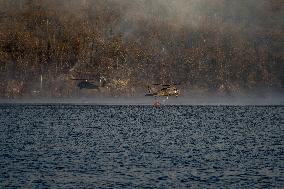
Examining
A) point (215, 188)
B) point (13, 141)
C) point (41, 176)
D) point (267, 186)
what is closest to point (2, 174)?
point (41, 176)

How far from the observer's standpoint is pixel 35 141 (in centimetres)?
7588

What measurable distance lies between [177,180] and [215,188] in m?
4.23

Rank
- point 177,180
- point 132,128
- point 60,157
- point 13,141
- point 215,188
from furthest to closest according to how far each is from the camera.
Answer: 1. point 132,128
2. point 13,141
3. point 60,157
4. point 177,180
5. point 215,188

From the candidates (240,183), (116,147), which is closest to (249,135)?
(116,147)

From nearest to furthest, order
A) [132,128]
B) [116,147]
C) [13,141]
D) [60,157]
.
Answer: [60,157], [116,147], [13,141], [132,128]

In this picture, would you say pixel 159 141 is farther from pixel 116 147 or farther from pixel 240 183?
pixel 240 183

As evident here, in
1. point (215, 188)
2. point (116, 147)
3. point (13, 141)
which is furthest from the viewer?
point (13, 141)

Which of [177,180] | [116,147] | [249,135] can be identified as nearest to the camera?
[177,180]

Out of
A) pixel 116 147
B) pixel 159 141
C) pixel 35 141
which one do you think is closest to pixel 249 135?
pixel 159 141

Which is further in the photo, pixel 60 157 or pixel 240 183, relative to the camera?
pixel 60 157

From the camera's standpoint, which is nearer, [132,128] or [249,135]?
[249,135]

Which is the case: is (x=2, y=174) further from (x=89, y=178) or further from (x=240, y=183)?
(x=240, y=183)

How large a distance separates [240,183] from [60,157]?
22814 mm

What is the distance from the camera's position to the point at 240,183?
43.8 m
